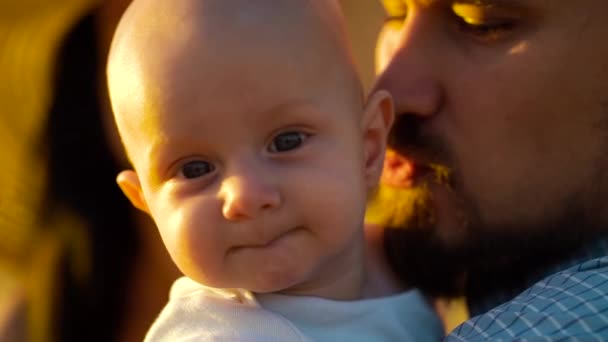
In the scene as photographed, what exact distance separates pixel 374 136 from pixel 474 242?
36cm

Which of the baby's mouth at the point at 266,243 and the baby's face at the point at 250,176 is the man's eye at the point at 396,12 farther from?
the baby's mouth at the point at 266,243

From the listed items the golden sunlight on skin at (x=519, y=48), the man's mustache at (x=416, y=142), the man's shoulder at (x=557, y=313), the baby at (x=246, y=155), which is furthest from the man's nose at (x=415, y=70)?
the man's shoulder at (x=557, y=313)

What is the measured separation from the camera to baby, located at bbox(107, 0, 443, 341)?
1107 mm

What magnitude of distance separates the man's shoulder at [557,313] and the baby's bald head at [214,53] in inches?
14.9

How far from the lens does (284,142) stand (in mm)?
1145

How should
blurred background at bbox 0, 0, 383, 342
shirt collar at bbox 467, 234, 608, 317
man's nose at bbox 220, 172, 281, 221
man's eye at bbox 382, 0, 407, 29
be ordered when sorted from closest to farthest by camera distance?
man's nose at bbox 220, 172, 281, 221 < shirt collar at bbox 467, 234, 608, 317 < man's eye at bbox 382, 0, 407, 29 < blurred background at bbox 0, 0, 383, 342

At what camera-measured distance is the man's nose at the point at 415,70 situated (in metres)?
1.53

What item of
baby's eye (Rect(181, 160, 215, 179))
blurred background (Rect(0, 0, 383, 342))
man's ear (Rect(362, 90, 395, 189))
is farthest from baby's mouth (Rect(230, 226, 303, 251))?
blurred background (Rect(0, 0, 383, 342))

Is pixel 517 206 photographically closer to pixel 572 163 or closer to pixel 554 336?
pixel 572 163

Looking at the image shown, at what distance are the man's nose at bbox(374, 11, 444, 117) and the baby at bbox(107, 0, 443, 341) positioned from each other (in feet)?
1.01

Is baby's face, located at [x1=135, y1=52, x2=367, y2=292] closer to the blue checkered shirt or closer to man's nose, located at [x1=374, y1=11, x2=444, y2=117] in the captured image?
the blue checkered shirt

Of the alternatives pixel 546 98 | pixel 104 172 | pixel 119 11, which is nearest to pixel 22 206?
pixel 104 172

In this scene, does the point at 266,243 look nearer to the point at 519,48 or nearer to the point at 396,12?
the point at 519,48

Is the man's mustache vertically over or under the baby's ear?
under
